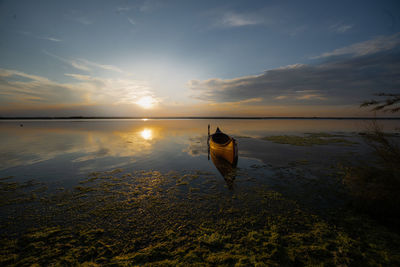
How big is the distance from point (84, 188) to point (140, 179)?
369cm

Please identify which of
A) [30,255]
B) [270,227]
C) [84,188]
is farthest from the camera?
[84,188]

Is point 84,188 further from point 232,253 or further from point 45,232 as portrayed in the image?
point 232,253

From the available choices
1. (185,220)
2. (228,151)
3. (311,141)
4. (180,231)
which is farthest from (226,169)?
(311,141)

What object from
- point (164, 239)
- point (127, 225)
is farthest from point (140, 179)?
point (164, 239)

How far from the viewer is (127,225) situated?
6953 millimetres

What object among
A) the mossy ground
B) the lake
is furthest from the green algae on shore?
the mossy ground

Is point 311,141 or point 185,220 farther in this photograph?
point 311,141

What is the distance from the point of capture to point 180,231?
6617mm

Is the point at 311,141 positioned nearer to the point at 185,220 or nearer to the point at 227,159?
the point at 227,159

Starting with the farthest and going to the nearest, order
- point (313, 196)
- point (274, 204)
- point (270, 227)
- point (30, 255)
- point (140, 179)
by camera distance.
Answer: point (140, 179), point (313, 196), point (274, 204), point (270, 227), point (30, 255)

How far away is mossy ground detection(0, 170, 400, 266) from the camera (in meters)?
5.15

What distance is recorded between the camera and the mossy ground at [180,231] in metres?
5.15

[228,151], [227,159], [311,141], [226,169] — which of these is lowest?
[226,169]

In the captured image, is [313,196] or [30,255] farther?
[313,196]
